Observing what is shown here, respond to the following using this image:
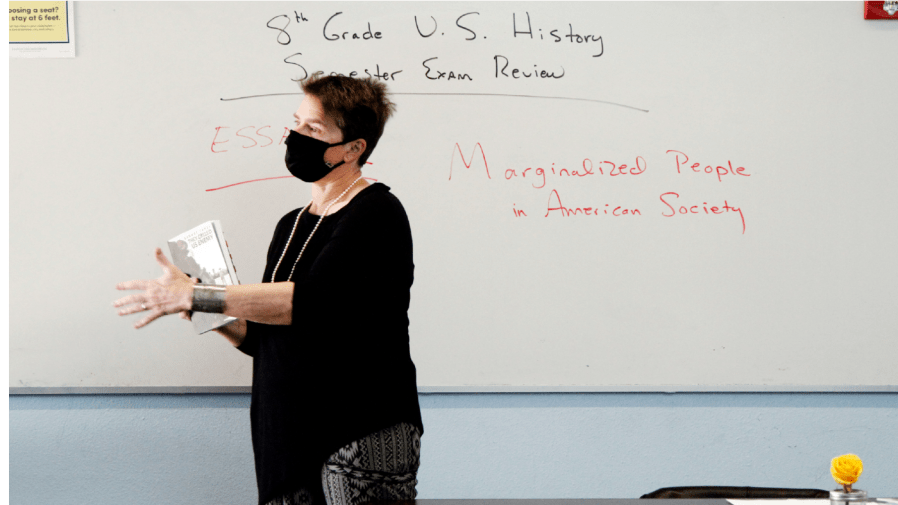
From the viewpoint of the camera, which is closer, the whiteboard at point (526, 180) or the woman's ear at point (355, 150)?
the woman's ear at point (355, 150)

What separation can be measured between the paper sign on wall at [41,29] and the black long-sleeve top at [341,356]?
43.8 inches

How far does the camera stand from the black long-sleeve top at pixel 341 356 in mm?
1035

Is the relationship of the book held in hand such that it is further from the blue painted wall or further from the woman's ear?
the blue painted wall

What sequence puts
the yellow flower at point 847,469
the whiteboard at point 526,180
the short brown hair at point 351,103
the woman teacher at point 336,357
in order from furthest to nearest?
the whiteboard at point 526,180
the short brown hair at point 351,103
the woman teacher at point 336,357
the yellow flower at point 847,469

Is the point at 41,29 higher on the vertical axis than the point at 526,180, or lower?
higher

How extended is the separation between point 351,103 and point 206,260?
384mm

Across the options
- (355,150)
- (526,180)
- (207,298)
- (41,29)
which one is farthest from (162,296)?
(41,29)

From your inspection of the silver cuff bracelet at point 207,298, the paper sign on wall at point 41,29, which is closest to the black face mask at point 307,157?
the silver cuff bracelet at point 207,298

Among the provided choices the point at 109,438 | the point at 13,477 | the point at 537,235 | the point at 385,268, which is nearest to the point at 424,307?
the point at 537,235

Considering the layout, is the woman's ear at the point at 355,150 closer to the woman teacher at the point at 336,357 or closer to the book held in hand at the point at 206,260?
the woman teacher at the point at 336,357

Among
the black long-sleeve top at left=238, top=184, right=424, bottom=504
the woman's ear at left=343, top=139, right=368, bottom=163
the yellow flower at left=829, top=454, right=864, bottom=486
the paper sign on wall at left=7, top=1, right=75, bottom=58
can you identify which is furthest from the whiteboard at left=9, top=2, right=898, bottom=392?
the yellow flower at left=829, top=454, right=864, bottom=486

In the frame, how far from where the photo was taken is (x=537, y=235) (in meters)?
1.66

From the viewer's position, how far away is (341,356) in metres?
1.06

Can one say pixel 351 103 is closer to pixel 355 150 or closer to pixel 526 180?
pixel 355 150
